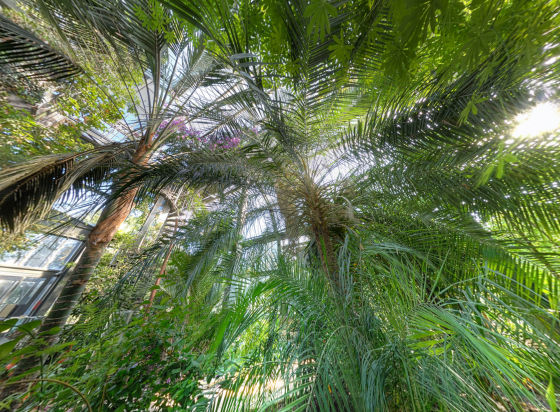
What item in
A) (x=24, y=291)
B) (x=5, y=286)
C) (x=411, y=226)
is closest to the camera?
(x=411, y=226)

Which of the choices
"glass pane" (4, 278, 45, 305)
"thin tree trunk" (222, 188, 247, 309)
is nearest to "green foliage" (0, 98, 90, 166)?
"thin tree trunk" (222, 188, 247, 309)

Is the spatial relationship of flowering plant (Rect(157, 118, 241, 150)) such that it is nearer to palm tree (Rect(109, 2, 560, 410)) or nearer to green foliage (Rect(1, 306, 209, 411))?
palm tree (Rect(109, 2, 560, 410))

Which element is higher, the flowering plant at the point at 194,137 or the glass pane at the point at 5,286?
the flowering plant at the point at 194,137

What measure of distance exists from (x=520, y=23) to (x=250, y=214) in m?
2.15

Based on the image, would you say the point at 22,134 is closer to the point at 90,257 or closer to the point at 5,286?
the point at 90,257

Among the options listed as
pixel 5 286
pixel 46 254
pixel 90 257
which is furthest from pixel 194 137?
pixel 5 286

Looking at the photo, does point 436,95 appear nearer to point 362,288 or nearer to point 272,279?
point 362,288

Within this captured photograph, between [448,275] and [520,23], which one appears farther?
[448,275]

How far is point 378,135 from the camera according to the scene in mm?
1604

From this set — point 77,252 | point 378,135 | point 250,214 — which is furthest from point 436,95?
point 77,252

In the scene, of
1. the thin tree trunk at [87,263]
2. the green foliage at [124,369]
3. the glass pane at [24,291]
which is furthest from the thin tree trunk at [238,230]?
the glass pane at [24,291]

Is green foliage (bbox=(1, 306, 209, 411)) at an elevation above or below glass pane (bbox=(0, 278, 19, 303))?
below

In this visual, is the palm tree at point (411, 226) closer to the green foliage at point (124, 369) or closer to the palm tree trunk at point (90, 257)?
the green foliage at point (124, 369)

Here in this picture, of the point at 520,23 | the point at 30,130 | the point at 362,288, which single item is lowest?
the point at 362,288
